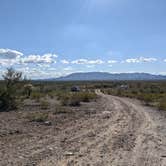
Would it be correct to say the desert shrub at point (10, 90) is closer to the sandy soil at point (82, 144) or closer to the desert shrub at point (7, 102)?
the desert shrub at point (7, 102)

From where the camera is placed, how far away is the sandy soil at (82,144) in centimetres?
1110

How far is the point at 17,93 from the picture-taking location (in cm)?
3525

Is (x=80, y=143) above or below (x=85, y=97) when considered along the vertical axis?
above

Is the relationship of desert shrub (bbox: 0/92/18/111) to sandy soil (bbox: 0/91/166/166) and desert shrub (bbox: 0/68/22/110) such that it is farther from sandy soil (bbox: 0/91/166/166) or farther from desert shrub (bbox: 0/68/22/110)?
sandy soil (bbox: 0/91/166/166)

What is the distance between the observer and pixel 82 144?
46.0 ft

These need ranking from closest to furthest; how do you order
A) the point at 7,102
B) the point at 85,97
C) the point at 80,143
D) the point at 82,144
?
the point at 82,144
the point at 80,143
the point at 7,102
the point at 85,97

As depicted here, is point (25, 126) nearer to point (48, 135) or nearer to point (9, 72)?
point (48, 135)

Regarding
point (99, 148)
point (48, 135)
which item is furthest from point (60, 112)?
point (99, 148)

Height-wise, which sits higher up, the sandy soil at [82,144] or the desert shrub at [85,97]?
the sandy soil at [82,144]

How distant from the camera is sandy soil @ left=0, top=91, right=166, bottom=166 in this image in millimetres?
11102

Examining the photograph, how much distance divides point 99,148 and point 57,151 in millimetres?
1576

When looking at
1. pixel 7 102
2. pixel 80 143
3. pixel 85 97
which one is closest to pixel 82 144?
pixel 80 143

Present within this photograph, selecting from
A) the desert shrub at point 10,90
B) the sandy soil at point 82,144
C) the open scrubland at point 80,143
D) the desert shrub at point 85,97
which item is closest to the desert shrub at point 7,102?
the desert shrub at point 10,90

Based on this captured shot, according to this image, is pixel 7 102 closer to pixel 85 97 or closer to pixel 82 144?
pixel 85 97
